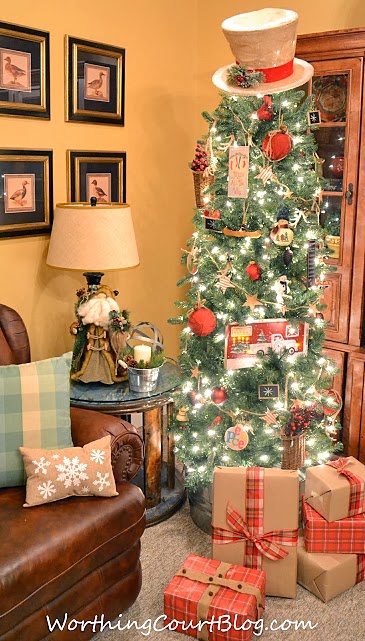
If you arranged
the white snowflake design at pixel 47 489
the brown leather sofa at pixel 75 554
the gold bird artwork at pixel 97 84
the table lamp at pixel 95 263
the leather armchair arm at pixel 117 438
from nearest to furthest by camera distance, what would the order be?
the brown leather sofa at pixel 75 554 → the white snowflake design at pixel 47 489 → the leather armchair arm at pixel 117 438 → the table lamp at pixel 95 263 → the gold bird artwork at pixel 97 84

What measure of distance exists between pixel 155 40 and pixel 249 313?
1.81 meters

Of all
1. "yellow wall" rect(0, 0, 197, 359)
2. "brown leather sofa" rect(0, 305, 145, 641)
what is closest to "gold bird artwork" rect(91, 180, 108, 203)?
"yellow wall" rect(0, 0, 197, 359)

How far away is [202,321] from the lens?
2918 mm

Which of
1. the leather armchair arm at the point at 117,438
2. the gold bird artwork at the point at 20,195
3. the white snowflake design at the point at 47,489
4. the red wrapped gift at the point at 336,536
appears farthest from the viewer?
the gold bird artwork at the point at 20,195

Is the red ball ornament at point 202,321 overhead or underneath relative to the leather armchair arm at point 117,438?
overhead

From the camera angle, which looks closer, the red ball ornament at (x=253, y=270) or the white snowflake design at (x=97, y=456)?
the white snowflake design at (x=97, y=456)

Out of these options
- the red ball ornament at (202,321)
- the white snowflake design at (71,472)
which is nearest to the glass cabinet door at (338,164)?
the red ball ornament at (202,321)

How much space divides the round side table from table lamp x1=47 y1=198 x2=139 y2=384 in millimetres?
89

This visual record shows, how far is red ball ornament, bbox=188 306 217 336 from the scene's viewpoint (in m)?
2.92

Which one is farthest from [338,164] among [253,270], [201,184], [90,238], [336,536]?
[336,536]

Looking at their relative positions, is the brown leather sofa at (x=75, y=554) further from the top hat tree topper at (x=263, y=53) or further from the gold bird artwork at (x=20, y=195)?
the top hat tree topper at (x=263, y=53)

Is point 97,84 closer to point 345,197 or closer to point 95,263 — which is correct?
point 95,263

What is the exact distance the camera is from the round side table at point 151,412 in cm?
298

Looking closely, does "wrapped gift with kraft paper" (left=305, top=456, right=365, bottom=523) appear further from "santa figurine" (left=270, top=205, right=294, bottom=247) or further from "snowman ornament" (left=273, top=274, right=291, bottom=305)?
"santa figurine" (left=270, top=205, right=294, bottom=247)
